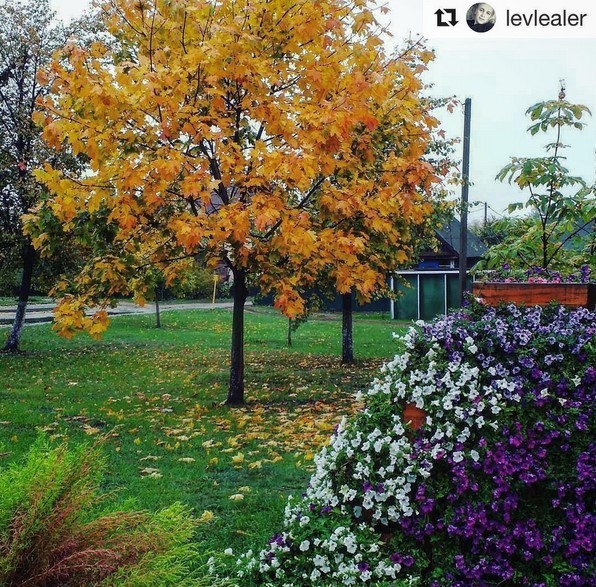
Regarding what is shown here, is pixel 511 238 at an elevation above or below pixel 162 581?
above

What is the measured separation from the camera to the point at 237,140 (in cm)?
834

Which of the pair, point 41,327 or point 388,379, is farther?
point 41,327

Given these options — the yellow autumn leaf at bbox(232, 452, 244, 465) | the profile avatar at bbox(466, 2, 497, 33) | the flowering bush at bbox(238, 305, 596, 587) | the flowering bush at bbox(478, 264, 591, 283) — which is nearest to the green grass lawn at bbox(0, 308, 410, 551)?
the yellow autumn leaf at bbox(232, 452, 244, 465)

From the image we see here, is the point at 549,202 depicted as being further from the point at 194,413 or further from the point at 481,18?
the point at 194,413

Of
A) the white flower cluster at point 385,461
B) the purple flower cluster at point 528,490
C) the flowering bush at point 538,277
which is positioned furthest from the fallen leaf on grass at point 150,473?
the flowering bush at point 538,277

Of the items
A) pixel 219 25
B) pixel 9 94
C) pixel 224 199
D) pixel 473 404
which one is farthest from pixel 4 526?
pixel 9 94

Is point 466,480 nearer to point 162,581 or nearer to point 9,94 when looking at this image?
point 162,581

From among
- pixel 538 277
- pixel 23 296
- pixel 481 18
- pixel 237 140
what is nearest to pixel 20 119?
pixel 23 296

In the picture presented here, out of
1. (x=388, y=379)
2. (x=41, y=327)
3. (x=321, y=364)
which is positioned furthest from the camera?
(x=41, y=327)

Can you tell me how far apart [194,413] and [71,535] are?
6.39m

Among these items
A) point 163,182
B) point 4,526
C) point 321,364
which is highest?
point 163,182

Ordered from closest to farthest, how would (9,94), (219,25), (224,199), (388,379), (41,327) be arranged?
(388,379)
(219,25)
(224,199)
(9,94)
(41,327)

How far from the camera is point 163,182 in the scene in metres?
6.93

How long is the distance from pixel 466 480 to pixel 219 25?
18.0ft
